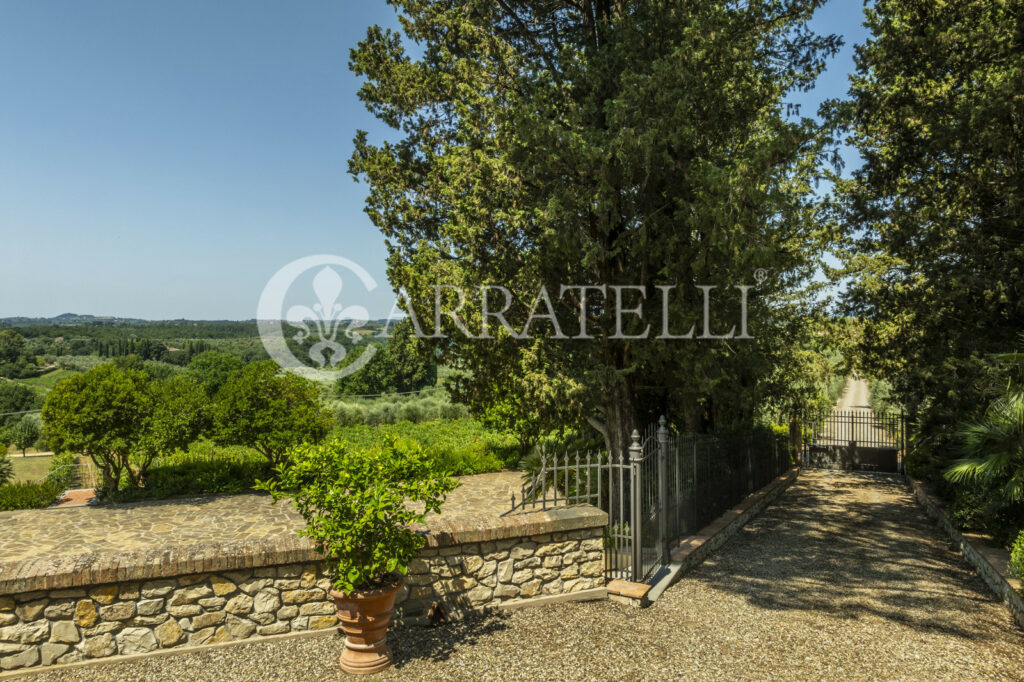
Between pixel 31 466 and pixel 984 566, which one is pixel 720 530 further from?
pixel 31 466

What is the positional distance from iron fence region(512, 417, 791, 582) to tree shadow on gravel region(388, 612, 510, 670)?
1072 millimetres

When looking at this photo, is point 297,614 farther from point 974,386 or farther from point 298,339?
point 298,339

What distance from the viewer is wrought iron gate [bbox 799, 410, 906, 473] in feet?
59.0

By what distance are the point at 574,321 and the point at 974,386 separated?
595 centimetres

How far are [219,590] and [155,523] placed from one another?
757 cm

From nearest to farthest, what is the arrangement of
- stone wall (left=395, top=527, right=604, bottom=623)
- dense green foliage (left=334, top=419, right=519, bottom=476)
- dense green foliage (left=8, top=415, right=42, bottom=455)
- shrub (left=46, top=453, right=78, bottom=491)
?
stone wall (left=395, top=527, right=604, bottom=623) → shrub (left=46, top=453, right=78, bottom=491) → dense green foliage (left=334, top=419, right=519, bottom=476) → dense green foliage (left=8, top=415, right=42, bottom=455)

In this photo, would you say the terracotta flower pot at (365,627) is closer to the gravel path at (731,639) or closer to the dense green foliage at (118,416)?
the gravel path at (731,639)

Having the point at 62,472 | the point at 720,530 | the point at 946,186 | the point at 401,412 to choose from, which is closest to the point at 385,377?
the point at 401,412

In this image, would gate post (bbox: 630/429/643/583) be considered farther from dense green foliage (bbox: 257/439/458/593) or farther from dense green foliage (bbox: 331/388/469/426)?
dense green foliage (bbox: 331/388/469/426)

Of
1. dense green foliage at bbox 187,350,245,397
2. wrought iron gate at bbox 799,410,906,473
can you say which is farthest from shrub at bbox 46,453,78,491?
dense green foliage at bbox 187,350,245,397

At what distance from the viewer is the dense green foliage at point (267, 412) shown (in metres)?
13.1

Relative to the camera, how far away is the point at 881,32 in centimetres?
1109

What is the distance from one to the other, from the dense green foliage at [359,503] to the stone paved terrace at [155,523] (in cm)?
385

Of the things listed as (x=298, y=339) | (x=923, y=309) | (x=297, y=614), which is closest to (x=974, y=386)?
(x=923, y=309)
